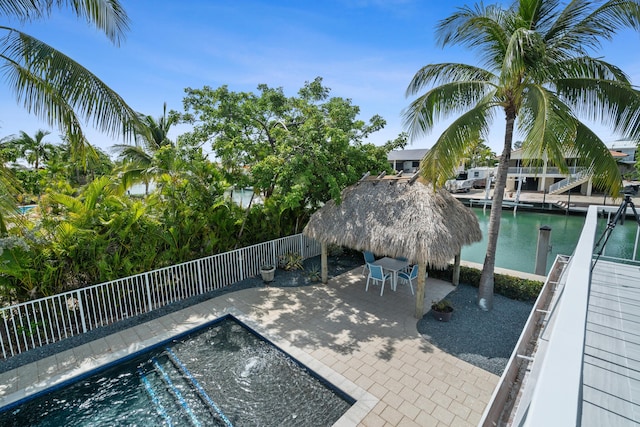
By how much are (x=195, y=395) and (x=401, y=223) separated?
5661 millimetres

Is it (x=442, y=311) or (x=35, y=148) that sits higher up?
(x=35, y=148)

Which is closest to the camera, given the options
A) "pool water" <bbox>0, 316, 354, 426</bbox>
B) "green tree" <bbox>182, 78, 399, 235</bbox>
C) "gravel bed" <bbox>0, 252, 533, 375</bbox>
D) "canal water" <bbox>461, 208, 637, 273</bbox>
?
"pool water" <bbox>0, 316, 354, 426</bbox>

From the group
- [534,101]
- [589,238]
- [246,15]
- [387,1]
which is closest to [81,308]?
[246,15]

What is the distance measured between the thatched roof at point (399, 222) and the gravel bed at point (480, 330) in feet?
4.84

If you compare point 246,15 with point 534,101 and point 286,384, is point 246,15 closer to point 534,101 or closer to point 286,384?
point 534,101

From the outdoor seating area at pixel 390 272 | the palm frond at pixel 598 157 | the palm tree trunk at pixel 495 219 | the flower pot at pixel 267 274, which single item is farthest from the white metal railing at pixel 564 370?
the flower pot at pixel 267 274

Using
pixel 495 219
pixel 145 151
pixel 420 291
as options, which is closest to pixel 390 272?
pixel 420 291

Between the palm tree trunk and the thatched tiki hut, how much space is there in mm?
711

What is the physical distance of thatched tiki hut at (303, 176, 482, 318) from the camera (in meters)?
7.02

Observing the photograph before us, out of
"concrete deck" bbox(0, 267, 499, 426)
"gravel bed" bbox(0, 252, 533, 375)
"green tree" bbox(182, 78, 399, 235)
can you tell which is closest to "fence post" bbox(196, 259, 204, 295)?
"gravel bed" bbox(0, 252, 533, 375)

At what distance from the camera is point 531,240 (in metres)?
19.3

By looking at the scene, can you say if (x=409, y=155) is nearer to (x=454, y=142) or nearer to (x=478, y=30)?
(x=478, y=30)

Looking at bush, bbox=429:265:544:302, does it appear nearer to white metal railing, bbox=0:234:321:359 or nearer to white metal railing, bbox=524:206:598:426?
white metal railing, bbox=0:234:321:359

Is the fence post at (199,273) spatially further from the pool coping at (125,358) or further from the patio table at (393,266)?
the patio table at (393,266)
